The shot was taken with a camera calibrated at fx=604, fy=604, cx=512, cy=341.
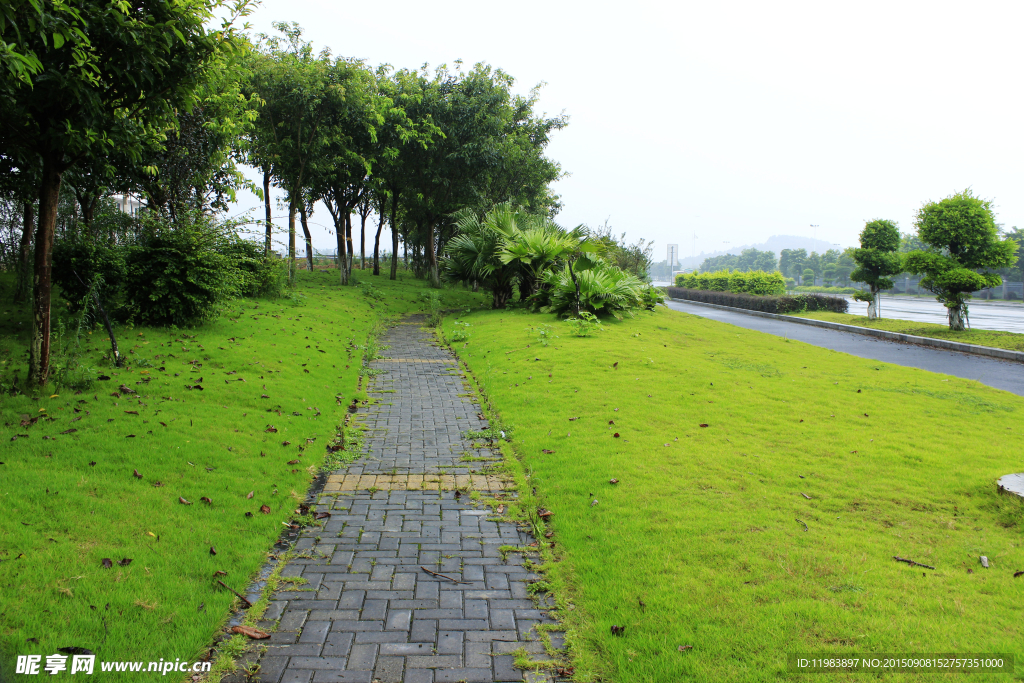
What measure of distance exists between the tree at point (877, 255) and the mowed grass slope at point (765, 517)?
19076 mm

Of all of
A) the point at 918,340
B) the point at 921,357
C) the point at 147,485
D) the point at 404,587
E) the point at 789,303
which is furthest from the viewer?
the point at 789,303

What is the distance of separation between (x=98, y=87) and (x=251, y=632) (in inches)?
235

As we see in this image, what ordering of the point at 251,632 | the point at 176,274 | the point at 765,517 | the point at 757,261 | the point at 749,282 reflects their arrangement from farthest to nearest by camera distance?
the point at 757,261 → the point at 749,282 → the point at 176,274 → the point at 765,517 → the point at 251,632

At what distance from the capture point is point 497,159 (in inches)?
1014

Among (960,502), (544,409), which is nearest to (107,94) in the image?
(544,409)

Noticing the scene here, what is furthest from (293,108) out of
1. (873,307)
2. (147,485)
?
(873,307)

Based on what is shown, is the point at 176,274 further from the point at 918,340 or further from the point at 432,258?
the point at 918,340

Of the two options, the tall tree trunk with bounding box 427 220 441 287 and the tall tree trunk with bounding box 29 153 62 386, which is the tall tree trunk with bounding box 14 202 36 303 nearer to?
the tall tree trunk with bounding box 29 153 62 386

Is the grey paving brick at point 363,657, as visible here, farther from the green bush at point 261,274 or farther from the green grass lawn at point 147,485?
the green bush at point 261,274

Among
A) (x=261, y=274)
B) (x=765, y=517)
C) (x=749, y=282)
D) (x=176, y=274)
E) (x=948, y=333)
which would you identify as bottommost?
(x=765, y=517)

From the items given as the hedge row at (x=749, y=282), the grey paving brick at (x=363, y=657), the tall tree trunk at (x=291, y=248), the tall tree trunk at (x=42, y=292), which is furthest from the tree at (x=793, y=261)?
the grey paving brick at (x=363, y=657)

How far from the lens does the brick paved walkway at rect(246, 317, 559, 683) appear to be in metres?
2.94

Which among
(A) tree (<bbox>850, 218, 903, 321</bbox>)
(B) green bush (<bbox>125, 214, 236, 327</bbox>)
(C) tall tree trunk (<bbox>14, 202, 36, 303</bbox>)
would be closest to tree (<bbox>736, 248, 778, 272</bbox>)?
(A) tree (<bbox>850, 218, 903, 321</bbox>)

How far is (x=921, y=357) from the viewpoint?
1580 centimetres
